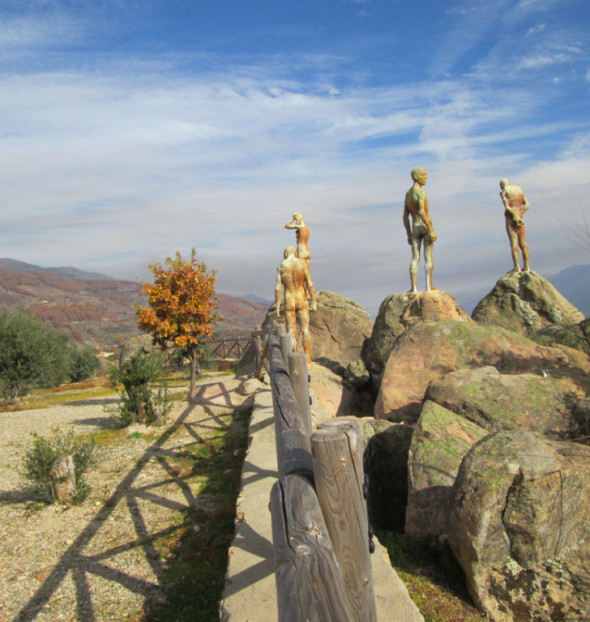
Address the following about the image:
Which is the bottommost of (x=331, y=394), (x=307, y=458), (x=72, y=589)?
(x=72, y=589)

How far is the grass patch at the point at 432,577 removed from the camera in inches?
166

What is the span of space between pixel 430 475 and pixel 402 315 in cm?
782

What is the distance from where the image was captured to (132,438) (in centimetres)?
1055

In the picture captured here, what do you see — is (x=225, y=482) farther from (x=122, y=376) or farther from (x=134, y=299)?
(x=134, y=299)

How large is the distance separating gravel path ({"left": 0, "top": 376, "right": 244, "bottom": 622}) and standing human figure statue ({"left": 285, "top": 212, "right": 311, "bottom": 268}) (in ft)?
20.0

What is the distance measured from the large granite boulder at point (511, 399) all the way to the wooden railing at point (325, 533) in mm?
4902

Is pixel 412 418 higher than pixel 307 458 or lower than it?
lower

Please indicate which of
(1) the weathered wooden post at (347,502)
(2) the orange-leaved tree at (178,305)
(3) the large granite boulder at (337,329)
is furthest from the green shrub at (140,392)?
(1) the weathered wooden post at (347,502)

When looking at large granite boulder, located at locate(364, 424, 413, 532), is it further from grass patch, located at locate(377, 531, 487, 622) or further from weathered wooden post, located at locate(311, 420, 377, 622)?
weathered wooden post, located at locate(311, 420, 377, 622)

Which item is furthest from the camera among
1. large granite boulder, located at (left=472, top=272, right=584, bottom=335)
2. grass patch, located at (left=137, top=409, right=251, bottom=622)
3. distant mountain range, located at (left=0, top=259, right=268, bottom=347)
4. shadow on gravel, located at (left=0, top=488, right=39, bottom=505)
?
distant mountain range, located at (left=0, top=259, right=268, bottom=347)

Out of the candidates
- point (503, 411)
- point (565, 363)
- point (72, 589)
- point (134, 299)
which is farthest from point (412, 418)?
point (134, 299)

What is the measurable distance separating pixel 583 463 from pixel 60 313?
114 m

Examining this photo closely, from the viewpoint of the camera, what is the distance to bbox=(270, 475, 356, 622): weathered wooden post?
1728 mm

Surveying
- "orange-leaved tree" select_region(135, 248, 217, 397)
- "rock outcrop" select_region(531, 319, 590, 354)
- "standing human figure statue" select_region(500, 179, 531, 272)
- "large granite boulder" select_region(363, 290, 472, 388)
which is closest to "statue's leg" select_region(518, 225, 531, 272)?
"standing human figure statue" select_region(500, 179, 531, 272)
